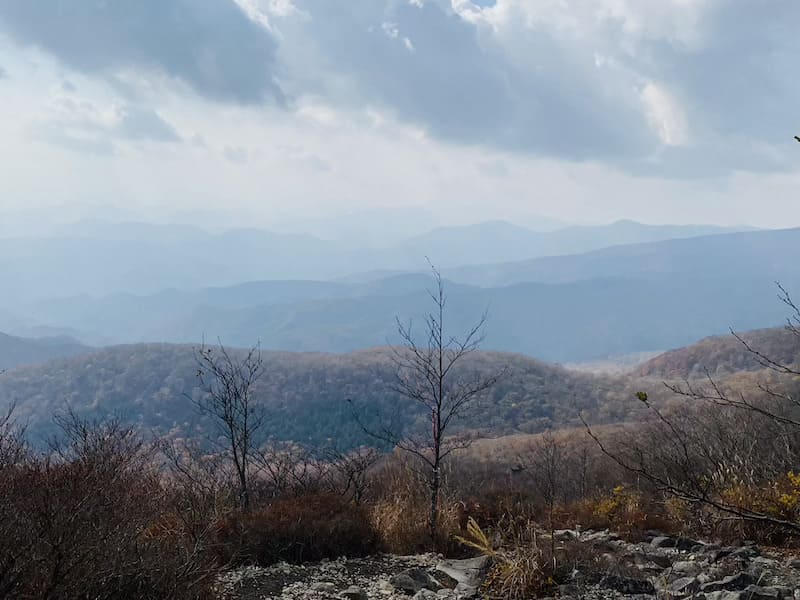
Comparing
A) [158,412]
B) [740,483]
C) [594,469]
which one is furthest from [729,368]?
[740,483]

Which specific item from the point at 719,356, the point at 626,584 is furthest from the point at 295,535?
the point at 719,356

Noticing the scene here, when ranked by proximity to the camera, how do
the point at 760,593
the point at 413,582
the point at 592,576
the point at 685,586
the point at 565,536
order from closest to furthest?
the point at 760,593 → the point at 685,586 → the point at 592,576 → the point at 413,582 → the point at 565,536

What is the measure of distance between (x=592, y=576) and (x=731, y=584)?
117 centimetres

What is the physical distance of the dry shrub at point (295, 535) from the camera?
725 cm

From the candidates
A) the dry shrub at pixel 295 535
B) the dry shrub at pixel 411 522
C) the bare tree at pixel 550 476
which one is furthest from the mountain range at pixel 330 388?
the dry shrub at pixel 295 535

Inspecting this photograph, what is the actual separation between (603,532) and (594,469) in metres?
26.3

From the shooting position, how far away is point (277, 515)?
7.95 meters

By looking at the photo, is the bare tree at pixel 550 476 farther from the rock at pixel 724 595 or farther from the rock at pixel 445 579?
the rock at pixel 724 595

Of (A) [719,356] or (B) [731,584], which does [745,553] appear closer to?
(B) [731,584]

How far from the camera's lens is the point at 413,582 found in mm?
6371

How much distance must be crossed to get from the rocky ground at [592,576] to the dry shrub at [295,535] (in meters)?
0.22

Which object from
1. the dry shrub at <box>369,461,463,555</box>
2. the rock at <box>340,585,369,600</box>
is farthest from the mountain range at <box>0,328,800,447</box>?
the rock at <box>340,585,369,600</box>

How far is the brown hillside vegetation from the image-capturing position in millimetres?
92069

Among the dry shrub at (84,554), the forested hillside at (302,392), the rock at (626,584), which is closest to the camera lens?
the dry shrub at (84,554)
